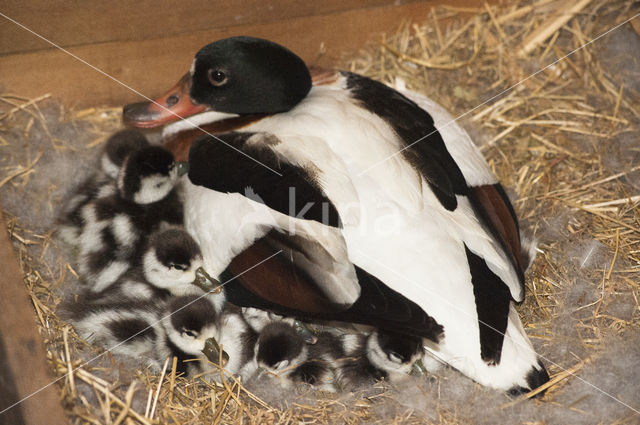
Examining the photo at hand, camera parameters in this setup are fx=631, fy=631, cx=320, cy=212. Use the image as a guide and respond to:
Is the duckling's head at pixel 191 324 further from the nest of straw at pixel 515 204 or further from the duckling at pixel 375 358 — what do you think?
the duckling at pixel 375 358

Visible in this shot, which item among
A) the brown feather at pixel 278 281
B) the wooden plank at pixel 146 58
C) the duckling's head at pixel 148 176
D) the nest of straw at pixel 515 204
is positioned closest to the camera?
the brown feather at pixel 278 281

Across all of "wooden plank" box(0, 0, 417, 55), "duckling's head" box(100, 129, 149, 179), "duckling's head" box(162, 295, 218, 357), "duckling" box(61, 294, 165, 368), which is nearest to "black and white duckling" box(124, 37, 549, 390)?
"duckling's head" box(162, 295, 218, 357)

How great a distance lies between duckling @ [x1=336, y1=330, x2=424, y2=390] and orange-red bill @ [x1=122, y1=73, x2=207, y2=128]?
2.83 ft

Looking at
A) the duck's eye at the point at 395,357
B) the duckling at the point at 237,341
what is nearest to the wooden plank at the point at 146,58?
the duckling at the point at 237,341

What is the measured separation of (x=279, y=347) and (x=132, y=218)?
584 mm

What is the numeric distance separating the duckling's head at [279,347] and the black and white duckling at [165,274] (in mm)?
191

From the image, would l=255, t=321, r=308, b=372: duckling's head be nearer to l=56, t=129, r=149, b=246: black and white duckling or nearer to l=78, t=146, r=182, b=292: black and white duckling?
l=78, t=146, r=182, b=292: black and white duckling

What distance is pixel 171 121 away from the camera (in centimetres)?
204

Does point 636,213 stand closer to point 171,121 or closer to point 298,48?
point 298,48

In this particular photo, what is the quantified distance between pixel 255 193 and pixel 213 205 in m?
0.14

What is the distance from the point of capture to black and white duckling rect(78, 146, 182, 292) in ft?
6.03

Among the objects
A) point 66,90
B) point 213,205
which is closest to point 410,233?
point 213,205

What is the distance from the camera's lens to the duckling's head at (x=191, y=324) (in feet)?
5.49

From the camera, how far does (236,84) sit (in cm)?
192
